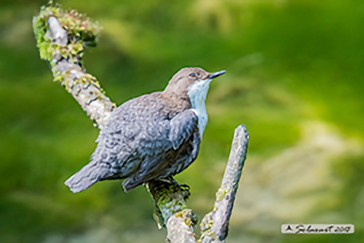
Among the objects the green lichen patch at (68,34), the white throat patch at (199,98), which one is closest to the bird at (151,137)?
the white throat patch at (199,98)

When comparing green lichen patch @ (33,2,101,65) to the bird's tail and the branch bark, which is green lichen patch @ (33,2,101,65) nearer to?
the branch bark

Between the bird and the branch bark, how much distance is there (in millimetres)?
141

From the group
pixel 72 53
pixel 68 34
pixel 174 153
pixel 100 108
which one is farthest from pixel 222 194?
pixel 68 34

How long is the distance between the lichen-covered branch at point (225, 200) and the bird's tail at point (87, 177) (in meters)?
0.43

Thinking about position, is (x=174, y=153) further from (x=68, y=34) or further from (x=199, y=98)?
(x=68, y=34)

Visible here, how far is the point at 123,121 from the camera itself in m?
1.69

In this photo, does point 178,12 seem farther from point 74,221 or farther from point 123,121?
point 123,121

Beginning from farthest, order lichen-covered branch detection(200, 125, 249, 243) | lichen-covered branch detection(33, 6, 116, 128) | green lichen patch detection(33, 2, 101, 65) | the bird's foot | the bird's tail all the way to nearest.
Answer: green lichen patch detection(33, 2, 101, 65)
lichen-covered branch detection(33, 6, 116, 128)
the bird's foot
the bird's tail
lichen-covered branch detection(200, 125, 249, 243)

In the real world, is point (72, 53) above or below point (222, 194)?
above

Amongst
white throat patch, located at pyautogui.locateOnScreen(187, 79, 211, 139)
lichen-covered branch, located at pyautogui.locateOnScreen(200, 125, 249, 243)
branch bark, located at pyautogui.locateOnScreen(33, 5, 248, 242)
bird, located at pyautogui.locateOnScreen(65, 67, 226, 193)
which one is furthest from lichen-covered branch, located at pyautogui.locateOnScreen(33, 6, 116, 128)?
lichen-covered branch, located at pyautogui.locateOnScreen(200, 125, 249, 243)

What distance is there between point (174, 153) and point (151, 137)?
0.46 feet

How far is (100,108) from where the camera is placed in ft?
6.54

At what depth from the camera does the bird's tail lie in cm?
157

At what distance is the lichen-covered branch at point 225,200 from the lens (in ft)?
4.65
